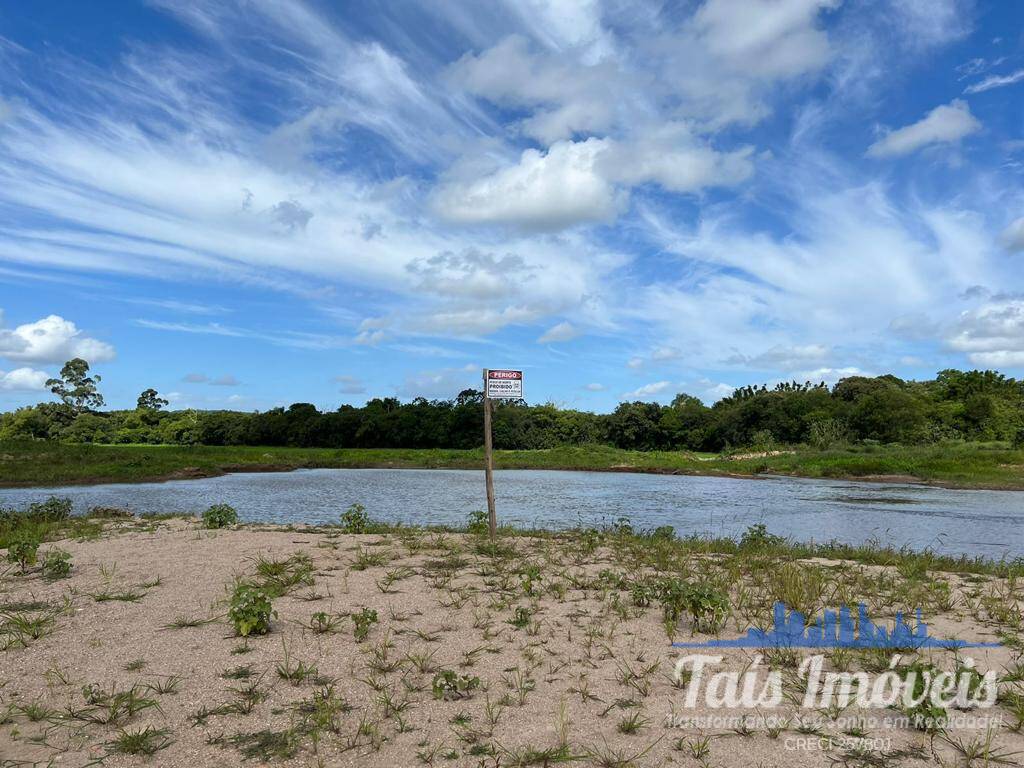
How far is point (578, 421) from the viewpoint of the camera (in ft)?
321

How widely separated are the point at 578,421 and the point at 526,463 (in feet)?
124

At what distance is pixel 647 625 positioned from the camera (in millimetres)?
6863

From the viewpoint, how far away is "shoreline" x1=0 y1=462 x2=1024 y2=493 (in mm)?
36062

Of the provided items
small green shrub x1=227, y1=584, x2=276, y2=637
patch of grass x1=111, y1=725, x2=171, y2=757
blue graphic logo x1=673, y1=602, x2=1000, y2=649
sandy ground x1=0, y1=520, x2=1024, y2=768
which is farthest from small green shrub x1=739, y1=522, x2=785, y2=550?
patch of grass x1=111, y1=725, x2=171, y2=757

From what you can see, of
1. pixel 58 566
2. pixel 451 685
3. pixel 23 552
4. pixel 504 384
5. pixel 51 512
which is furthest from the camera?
pixel 51 512

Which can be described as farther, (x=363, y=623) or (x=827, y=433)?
(x=827, y=433)

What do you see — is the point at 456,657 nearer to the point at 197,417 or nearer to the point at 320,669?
the point at 320,669

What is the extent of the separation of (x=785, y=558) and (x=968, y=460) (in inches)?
1741

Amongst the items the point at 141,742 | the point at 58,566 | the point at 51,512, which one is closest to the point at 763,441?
the point at 51,512

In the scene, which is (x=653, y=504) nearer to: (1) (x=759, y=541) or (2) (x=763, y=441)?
(1) (x=759, y=541)

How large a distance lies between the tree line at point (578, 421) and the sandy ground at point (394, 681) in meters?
67.4

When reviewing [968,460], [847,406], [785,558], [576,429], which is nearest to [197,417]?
[576,429]

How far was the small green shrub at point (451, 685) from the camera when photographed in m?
5.08

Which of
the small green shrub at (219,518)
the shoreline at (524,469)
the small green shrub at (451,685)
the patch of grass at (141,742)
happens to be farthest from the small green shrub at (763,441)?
the patch of grass at (141,742)
